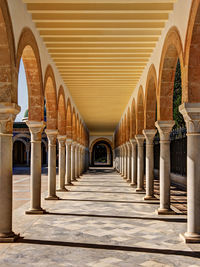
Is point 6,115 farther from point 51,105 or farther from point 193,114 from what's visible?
point 51,105

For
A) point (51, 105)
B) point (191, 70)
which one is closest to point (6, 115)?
point (191, 70)

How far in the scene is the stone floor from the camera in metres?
4.88

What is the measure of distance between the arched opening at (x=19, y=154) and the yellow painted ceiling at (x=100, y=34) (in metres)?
31.1

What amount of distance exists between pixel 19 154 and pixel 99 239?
38658 mm

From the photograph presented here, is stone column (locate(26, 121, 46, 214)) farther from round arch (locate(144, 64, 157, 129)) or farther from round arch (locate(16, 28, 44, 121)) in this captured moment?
round arch (locate(144, 64, 157, 129))

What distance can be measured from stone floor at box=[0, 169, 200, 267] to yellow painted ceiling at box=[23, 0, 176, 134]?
4447 mm

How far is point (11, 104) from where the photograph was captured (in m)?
5.73

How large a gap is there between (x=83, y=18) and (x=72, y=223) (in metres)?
4.56

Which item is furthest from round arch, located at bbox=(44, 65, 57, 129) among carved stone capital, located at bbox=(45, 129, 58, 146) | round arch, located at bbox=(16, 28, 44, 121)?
round arch, located at bbox=(16, 28, 44, 121)

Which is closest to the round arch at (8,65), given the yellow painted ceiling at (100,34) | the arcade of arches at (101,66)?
the arcade of arches at (101,66)

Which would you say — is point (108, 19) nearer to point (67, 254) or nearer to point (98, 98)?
point (67, 254)

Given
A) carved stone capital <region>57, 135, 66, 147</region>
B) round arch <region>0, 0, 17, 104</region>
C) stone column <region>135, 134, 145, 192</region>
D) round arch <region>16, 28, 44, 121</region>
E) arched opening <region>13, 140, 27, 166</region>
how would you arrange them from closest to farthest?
round arch <region>0, 0, 17, 104</region> < round arch <region>16, 28, 44, 121</region> < stone column <region>135, 134, 145, 192</region> < carved stone capital <region>57, 135, 66, 147</region> < arched opening <region>13, 140, 27, 166</region>

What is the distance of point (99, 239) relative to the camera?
6.05m

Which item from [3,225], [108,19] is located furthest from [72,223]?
[108,19]
